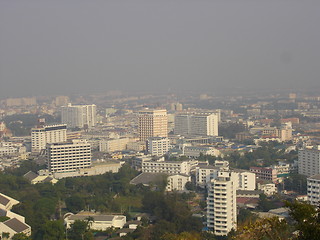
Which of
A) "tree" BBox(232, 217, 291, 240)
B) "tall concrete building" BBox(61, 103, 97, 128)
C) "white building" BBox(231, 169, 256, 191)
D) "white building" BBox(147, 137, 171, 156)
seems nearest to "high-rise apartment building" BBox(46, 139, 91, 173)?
"white building" BBox(147, 137, 171, 156)

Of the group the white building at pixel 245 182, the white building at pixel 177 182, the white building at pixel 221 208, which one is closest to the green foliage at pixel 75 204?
the white building at pixel 221 208

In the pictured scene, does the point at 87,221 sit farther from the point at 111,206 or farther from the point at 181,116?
the point at 181,116

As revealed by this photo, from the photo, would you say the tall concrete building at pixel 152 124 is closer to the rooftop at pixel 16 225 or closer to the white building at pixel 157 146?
the white building at pixel 157 146

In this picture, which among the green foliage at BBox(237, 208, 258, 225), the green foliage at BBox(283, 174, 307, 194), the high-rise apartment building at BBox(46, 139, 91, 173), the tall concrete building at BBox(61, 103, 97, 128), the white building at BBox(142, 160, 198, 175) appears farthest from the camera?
the tall concrete building at BBox(61, 103, 97, 128)

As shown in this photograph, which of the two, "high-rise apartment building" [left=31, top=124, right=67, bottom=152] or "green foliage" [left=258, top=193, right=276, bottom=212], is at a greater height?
"high-rise apartment building" [left=31, top=124, right=67, bottom=152]

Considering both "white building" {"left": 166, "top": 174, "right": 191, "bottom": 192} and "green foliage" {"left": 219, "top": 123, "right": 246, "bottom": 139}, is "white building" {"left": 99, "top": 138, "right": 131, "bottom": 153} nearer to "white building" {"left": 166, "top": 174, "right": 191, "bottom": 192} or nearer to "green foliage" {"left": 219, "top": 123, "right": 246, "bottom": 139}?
"green foliage" {"left": 219, "top": 123, "right": 246, "bottom": 139}

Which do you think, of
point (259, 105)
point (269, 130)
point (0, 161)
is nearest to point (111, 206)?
point (0, 161)
